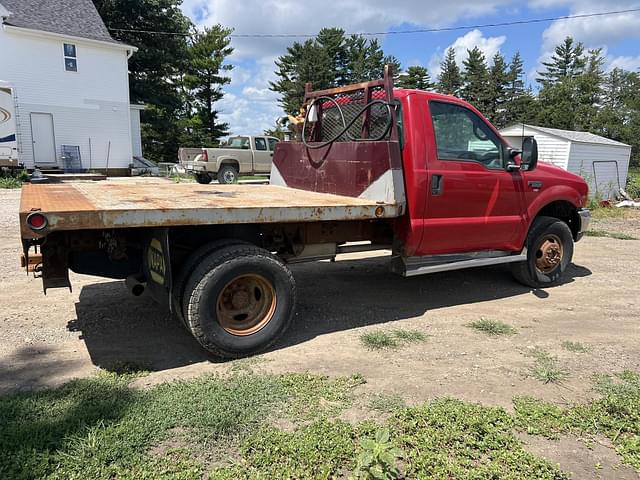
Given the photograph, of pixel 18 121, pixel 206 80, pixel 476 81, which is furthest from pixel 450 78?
pixel 18 121

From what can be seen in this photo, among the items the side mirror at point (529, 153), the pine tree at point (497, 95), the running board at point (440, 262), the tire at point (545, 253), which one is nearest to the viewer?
the running board at point (440, 262)

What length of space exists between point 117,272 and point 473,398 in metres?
3.06

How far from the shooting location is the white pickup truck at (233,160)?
770 inches

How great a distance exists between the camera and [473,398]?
339 cm

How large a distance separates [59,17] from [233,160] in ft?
37.4

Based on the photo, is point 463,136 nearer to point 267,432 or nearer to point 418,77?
point 267,432

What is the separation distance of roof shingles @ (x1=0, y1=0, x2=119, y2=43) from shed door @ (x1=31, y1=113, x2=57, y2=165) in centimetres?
370

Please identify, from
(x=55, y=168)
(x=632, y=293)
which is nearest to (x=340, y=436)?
(x=632, y=293)

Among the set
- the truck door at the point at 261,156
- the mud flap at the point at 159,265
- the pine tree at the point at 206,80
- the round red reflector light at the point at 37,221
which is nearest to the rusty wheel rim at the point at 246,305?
the mud flap at the point at 159,265

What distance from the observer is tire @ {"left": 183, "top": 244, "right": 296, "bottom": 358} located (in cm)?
372

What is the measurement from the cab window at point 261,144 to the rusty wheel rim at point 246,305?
17.2 metres

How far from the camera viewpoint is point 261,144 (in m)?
20.8

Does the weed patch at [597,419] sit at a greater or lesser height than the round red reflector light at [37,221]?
lesser

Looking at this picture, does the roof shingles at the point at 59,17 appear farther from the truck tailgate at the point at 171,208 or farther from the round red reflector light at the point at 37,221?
the round red reflector light at the point at 37,221
